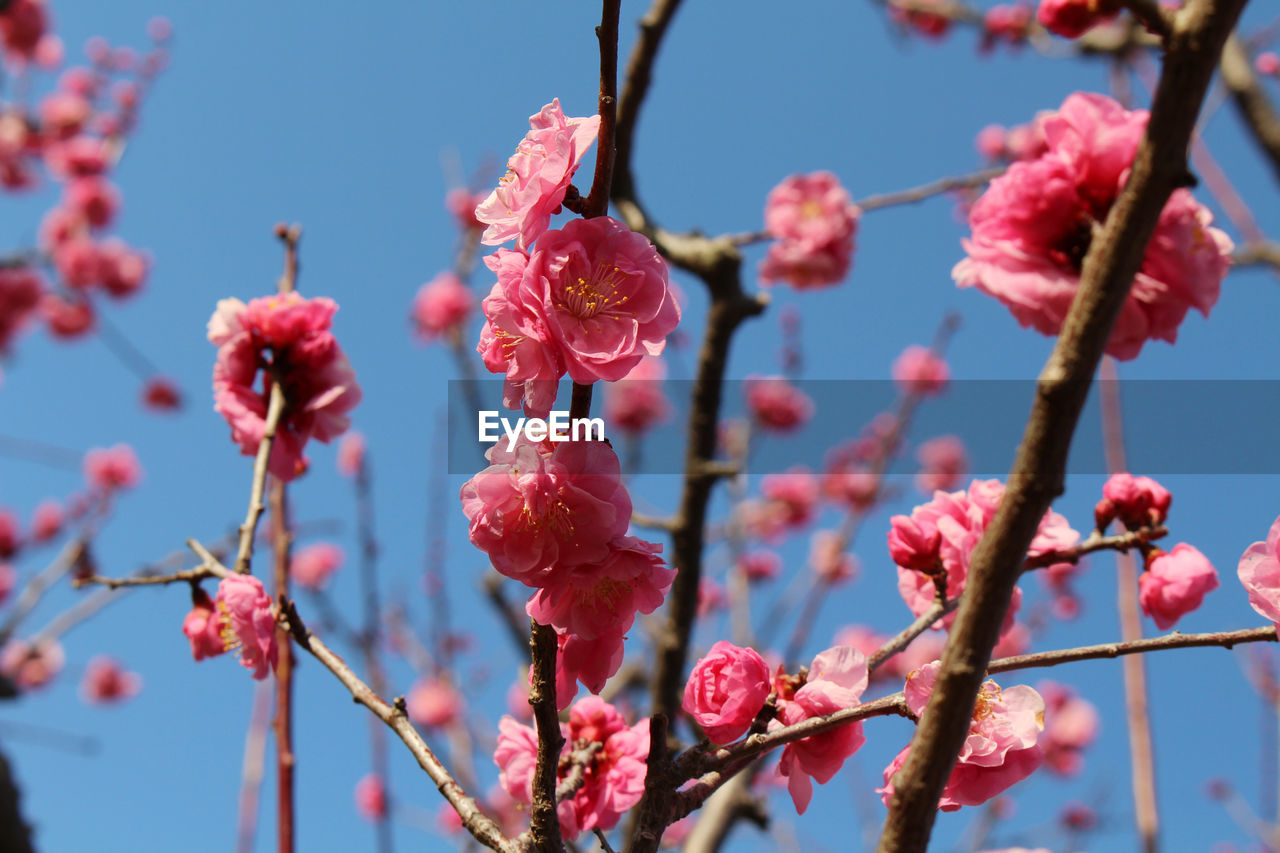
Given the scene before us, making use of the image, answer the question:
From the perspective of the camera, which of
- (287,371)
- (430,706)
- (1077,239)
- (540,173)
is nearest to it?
(540,173)

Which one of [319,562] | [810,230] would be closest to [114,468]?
[319,562]

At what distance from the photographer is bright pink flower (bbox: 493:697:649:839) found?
1229 millimetres

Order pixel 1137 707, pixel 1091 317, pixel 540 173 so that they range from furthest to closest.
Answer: pixel 1137 707 → pixel 540 173 → pixel 1091 317

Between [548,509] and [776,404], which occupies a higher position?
[776,404]

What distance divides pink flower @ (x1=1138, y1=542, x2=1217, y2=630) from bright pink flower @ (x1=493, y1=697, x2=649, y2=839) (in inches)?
32.3

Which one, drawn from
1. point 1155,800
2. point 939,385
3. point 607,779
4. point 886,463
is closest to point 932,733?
point 607,779

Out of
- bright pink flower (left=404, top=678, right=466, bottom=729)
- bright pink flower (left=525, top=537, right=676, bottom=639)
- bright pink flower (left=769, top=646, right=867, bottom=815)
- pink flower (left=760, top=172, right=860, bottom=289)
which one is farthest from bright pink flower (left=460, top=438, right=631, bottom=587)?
bright pink flower (left=404, top=678, right=466, bottom=729)

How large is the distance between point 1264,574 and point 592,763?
970 millimetres

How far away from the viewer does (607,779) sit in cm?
126

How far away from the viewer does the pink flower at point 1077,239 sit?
3.04 ft

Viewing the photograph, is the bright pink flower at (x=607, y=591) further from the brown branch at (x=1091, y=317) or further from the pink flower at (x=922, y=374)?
the pink flower at (x=922, y=374)

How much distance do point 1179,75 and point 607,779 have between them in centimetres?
113

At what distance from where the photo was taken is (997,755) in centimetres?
103

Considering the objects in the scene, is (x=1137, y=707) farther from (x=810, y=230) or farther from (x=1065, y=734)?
(x=1065, y=734)
